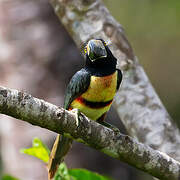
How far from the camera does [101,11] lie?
166 inches

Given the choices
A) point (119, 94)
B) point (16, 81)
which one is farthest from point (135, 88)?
point (16, 81)

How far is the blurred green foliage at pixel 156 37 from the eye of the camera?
8.60m

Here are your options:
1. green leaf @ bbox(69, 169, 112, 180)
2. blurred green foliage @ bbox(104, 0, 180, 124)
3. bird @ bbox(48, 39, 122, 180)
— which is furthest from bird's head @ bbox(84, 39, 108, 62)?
blurred green foliage @ bbox(104, 0, 180, 124)

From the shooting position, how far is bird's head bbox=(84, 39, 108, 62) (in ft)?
11.3

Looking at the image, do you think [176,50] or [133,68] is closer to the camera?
[133,68]

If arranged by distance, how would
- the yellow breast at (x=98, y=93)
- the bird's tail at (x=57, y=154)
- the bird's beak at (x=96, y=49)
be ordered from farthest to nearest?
the bird's tail at (x=57, y=154) < the yellow breast at (x=98, y=93) < the bird's beak at (x=96, y=49)


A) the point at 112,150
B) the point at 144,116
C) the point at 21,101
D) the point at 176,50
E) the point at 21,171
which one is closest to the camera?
the point at 21,101

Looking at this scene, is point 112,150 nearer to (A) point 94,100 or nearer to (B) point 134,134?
(A) point 94,100

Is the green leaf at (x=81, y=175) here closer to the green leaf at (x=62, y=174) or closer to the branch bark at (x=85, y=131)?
the green leaf at (x=62, y=174)

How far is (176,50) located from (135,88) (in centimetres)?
549

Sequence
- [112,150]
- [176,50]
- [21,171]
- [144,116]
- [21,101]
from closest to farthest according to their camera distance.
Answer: [21,101]
[112,150]
[144,116]
[21,171]
[176,50]

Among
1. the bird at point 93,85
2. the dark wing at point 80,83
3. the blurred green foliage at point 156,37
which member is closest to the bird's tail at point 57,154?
the bird at point 93,85

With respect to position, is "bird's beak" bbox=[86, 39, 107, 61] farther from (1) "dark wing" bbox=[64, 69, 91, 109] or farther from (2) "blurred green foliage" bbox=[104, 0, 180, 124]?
(2) "blurred green foliage" bbox=[104, 0, 180, 124]

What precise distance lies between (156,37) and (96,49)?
6165 mm
